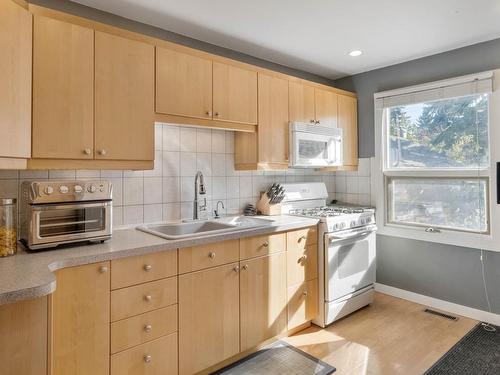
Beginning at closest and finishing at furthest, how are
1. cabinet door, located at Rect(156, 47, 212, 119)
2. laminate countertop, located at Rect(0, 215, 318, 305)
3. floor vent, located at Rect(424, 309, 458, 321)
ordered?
laminate countertop, located at Rect(0, 215, 318, 305) → cabinet door, located at Rect(156, 47, 212, 119) → floor vent, located at Rect(424, 309, 458, 321)

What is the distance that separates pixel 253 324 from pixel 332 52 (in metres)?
2.46

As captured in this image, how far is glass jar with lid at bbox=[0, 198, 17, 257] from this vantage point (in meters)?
1.61

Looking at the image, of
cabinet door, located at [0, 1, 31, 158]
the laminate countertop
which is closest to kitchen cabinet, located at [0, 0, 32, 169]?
cabinet door, located at [0, 1, 31, 158]

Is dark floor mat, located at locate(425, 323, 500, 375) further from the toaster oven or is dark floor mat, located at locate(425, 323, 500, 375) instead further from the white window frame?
the toaster oven

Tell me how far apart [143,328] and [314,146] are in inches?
Answer: 84.7

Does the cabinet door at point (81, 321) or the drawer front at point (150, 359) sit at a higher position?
the cabinet door at point (81, 321)

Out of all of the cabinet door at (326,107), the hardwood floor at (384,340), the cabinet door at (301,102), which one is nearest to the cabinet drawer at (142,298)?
the hardwood floor at (384,340)

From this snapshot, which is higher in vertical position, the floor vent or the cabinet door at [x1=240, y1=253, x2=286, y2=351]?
the cabinet door at [x1=240, y1=253, x2=286, y2=351]

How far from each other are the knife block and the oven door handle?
58 cm

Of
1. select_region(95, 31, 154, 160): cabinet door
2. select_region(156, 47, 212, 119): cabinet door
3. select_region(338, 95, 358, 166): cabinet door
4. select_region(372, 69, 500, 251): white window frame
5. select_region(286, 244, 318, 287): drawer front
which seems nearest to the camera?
select_region(95, 31, 154, 160): cabinet door

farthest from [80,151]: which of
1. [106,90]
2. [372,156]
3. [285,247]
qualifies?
[372,156]

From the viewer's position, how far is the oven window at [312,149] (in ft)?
9.91

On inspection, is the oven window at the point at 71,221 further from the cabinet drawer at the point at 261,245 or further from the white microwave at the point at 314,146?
the white microwave at the point at 314,146

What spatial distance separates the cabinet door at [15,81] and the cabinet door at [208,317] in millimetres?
1136
